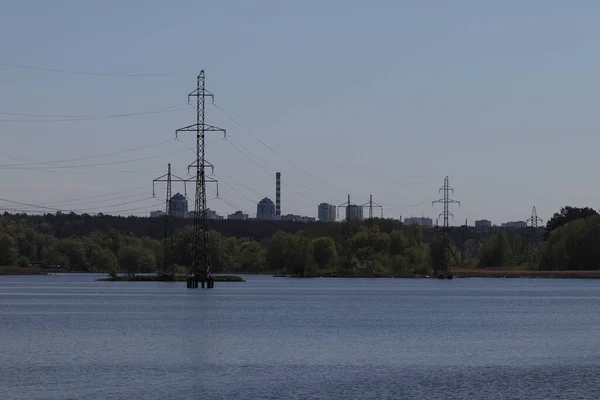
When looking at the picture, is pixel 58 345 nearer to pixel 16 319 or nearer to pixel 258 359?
pixel 258 359

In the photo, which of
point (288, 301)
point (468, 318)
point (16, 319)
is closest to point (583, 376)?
point (468, 318)

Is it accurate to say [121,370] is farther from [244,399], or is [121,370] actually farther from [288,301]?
[288,301]

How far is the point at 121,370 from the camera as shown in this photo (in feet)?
196

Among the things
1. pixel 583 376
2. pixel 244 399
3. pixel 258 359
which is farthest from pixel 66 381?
pixel 583 376

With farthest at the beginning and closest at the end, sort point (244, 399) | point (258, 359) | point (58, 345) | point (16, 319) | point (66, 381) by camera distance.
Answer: point (16, 319), point (58, 345), point (258, 359), point (66, 381), point (244, 399)

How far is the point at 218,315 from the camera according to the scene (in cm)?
10844

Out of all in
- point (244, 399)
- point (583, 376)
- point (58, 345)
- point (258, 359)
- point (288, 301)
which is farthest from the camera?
point (288, 301)

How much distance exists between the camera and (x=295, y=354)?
6925 cm

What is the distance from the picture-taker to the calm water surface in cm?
5362

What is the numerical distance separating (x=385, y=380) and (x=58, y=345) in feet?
86.0

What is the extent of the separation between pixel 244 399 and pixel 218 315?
191ft

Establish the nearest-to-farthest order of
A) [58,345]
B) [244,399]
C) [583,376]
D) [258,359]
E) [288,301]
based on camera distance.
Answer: [244,399]
[583,376]
[258,359]
[58,345]
[288,301]

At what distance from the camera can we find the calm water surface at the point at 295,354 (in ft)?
176

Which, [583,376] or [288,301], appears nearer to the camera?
[583,376]
